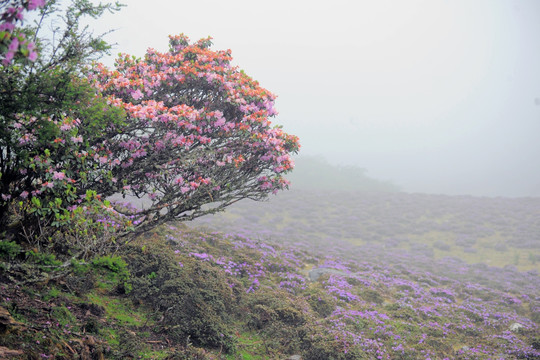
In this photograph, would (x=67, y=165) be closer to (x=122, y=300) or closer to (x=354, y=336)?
(x=122, y=300)

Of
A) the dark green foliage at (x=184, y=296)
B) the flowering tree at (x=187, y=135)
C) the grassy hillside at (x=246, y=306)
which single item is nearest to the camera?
the grassy hillside at (x=246, y=306)

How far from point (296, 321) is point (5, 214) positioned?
821 centimetres

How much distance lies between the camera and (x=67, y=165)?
5992mm

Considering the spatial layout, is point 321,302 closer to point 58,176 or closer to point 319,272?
point 319,272

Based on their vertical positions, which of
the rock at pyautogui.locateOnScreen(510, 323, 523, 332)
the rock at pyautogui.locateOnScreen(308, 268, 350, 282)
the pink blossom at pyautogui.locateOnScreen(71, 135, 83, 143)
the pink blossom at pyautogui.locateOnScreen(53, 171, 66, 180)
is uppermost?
the pink blossom at pyautogui.locateOnScreen(71, 135, 83, 143)

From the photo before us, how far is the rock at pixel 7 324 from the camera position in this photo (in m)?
5.09

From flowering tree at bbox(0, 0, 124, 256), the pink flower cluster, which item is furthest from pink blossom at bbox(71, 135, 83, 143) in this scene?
the pink flower cluster

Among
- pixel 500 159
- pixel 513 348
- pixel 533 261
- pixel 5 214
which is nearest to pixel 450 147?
pixel 500 159

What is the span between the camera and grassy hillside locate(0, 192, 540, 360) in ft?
19.5

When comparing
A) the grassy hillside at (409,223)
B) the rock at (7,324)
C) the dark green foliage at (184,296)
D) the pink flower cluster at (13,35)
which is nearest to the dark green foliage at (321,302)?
the dark green foliage at (184,296)

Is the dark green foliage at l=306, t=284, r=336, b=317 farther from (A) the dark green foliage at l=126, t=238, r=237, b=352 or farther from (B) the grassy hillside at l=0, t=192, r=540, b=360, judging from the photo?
(A) the dark green foliage at l=126, t=238, r=237, b=352

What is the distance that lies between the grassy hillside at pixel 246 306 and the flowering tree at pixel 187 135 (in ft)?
5.35

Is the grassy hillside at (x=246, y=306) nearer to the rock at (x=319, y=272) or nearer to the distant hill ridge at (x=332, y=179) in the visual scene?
the rock at (x=319, y=272)

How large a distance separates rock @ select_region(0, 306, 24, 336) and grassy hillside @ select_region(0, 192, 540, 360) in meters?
0.01
